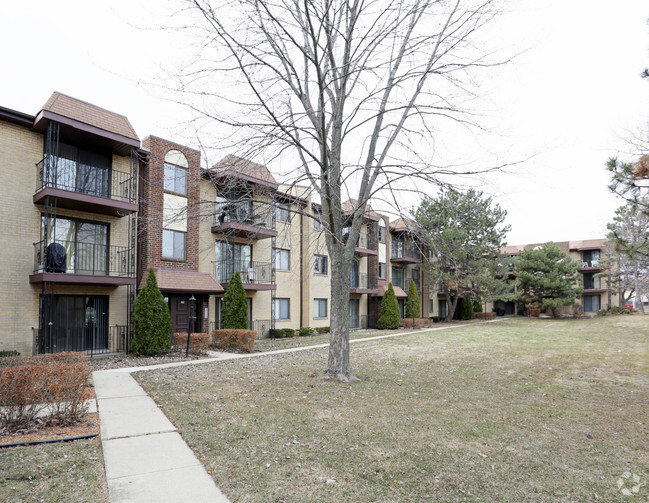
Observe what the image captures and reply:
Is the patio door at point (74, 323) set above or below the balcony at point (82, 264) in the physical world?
below

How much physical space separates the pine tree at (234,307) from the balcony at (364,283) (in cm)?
1052

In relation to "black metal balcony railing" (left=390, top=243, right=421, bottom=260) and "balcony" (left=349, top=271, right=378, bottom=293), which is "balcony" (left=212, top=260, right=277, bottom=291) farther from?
"black metal balcony railing" (left=390, top=243, right=421, bottom=260)

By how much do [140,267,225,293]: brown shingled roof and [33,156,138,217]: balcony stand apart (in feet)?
8.71

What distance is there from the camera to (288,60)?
841 centimetres

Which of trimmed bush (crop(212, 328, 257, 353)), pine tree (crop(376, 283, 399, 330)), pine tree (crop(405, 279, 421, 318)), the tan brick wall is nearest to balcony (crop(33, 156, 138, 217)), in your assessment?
the tan brick wall

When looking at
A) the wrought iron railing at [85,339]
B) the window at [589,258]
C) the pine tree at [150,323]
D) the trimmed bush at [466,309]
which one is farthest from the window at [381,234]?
the window at [589,258]

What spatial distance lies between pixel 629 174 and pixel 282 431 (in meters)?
7.57

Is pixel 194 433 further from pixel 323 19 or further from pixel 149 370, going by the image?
pixel 323 19

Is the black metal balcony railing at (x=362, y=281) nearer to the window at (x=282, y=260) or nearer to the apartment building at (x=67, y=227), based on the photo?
the window at (x=282, y=260)

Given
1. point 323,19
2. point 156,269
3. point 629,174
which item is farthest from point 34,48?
point 629,174

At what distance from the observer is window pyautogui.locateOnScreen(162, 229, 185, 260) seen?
16.8 metres

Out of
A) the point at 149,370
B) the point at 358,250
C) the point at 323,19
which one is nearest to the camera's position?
the point at 323,19

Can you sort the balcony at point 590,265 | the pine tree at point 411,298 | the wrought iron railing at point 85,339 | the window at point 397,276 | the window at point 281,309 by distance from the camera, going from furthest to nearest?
the balcony at point 590,265 → the window at point 397,276 → the pine tree at point 411,298 → the window at point 281,309 → the wrought iron railing at point 85,339

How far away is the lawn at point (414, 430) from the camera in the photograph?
4.21m
